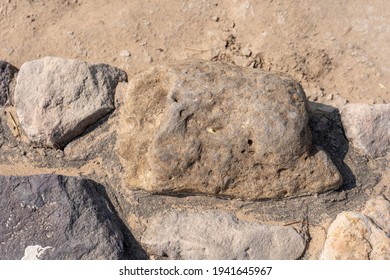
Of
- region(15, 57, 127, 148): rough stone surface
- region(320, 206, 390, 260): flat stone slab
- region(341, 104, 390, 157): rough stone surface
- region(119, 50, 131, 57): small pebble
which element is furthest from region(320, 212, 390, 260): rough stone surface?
region(119, 50, 131, 57): small pebble

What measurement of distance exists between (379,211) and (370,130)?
1.49 feet

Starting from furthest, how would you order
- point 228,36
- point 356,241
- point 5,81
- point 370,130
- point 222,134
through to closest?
1. point 228,36
2. point 5,81
3. point 370,130
4. point 356,241
5. point 222,134

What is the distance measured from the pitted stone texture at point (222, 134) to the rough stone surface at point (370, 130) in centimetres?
29

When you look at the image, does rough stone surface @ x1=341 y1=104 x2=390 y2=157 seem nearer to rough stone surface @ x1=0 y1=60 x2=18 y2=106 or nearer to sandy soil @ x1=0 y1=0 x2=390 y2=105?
sandy soil @ x1=0 y1=0 x2=390 y2=105

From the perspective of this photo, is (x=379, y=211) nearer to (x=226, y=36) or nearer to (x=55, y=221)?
(x=226, y=36)

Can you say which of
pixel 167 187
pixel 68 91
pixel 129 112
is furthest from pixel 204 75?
pixel 68 91

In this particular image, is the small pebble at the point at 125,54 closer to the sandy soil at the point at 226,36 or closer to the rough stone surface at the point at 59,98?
the sandy soil at the point at 226,36

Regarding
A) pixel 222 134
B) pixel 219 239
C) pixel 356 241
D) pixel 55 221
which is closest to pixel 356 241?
pixel 356 241

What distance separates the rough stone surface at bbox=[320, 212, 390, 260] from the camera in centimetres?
245


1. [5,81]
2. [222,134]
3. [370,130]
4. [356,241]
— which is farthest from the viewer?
[5,81]

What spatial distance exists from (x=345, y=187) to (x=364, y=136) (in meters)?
0.31

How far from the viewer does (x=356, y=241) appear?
2.46m

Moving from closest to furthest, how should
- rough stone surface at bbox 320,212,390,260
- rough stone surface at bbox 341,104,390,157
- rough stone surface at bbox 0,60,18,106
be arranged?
1. rough stone surface at bbox 320,212,390,260
2. rough stone surface at bbox 341,104,390,157
3. rough stone surface at bbox 0,60,18,106

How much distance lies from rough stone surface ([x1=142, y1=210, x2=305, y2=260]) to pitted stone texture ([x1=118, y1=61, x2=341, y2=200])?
0.60ft
